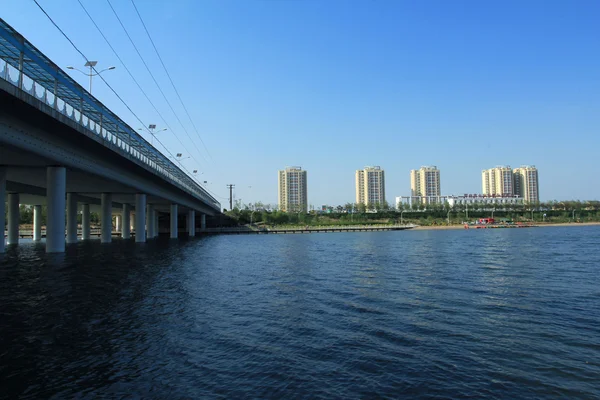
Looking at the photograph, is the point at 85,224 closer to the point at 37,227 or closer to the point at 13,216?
the point at 37,227

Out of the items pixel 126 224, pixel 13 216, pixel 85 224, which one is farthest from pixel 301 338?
pixel 85 224

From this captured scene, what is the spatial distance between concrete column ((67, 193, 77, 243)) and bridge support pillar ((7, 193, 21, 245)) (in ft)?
22.4

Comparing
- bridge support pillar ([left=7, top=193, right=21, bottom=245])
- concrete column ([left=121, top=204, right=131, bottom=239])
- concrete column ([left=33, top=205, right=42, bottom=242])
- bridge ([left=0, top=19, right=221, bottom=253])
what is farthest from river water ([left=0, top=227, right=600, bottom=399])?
concrete column ([left=33, top=205, right=42, bottom=242])

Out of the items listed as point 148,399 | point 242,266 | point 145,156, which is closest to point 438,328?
point 148,399

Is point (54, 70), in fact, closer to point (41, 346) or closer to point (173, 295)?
point (173, 295)

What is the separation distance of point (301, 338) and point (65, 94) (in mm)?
31894

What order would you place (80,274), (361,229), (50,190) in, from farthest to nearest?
(361,229) < (50,190) < (80,274)

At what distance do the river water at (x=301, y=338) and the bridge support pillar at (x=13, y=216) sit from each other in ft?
144

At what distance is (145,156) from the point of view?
177 feet

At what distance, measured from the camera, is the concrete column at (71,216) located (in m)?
63.8

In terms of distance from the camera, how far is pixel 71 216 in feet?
209

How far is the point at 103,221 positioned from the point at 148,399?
209ft

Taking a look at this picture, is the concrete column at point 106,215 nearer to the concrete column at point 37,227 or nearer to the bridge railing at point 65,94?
the bridge railing at point 65,94

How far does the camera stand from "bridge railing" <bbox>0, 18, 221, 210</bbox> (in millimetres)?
26016
